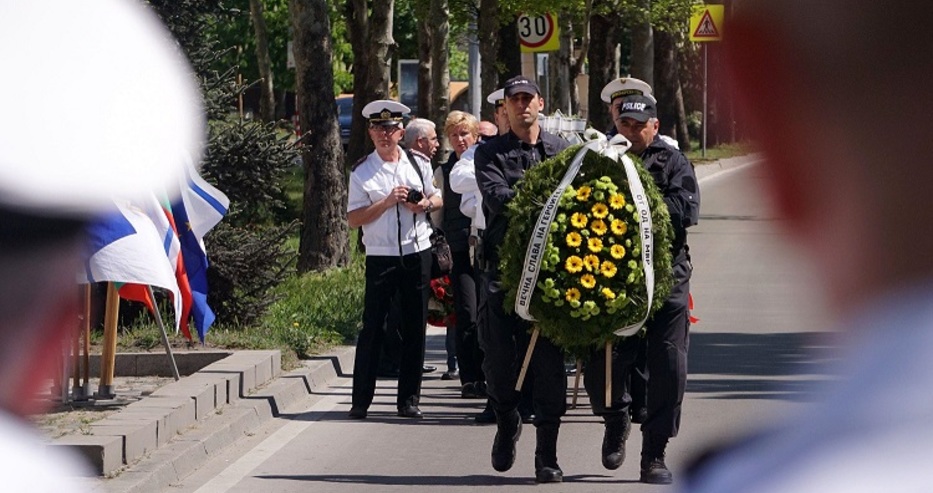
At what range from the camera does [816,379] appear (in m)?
0.98

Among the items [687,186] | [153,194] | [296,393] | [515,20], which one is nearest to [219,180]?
[296,393]

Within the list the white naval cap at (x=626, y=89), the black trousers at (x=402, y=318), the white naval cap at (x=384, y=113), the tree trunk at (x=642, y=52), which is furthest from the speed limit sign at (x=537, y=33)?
the white naval cap at (x=626, y=89)

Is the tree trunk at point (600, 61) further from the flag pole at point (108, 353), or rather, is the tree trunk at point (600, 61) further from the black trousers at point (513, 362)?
the black trousers at point (513, 362)

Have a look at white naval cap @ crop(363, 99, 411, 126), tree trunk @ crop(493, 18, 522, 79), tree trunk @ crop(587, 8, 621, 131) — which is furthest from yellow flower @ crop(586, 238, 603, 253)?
tree trunk @ crop(587, 8, 621, 131)

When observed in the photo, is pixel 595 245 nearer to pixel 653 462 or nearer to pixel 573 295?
pixel 573 295

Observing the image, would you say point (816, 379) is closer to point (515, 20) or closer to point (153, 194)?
point (153, 194)

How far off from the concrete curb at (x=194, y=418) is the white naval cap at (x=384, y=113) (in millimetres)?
1714

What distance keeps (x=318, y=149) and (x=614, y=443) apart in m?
8.93

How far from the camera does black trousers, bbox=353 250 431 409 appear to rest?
10.1 m

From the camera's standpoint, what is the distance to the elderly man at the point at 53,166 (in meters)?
1.11

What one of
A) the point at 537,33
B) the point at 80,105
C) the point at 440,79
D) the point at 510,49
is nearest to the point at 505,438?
the point at 80,105

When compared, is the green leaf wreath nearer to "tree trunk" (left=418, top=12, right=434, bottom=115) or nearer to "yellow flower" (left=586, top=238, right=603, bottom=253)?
"yellow flower" (left=586, top=238, right=603, bottom=253)

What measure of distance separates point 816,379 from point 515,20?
25772mm

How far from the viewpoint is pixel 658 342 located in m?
7.84
